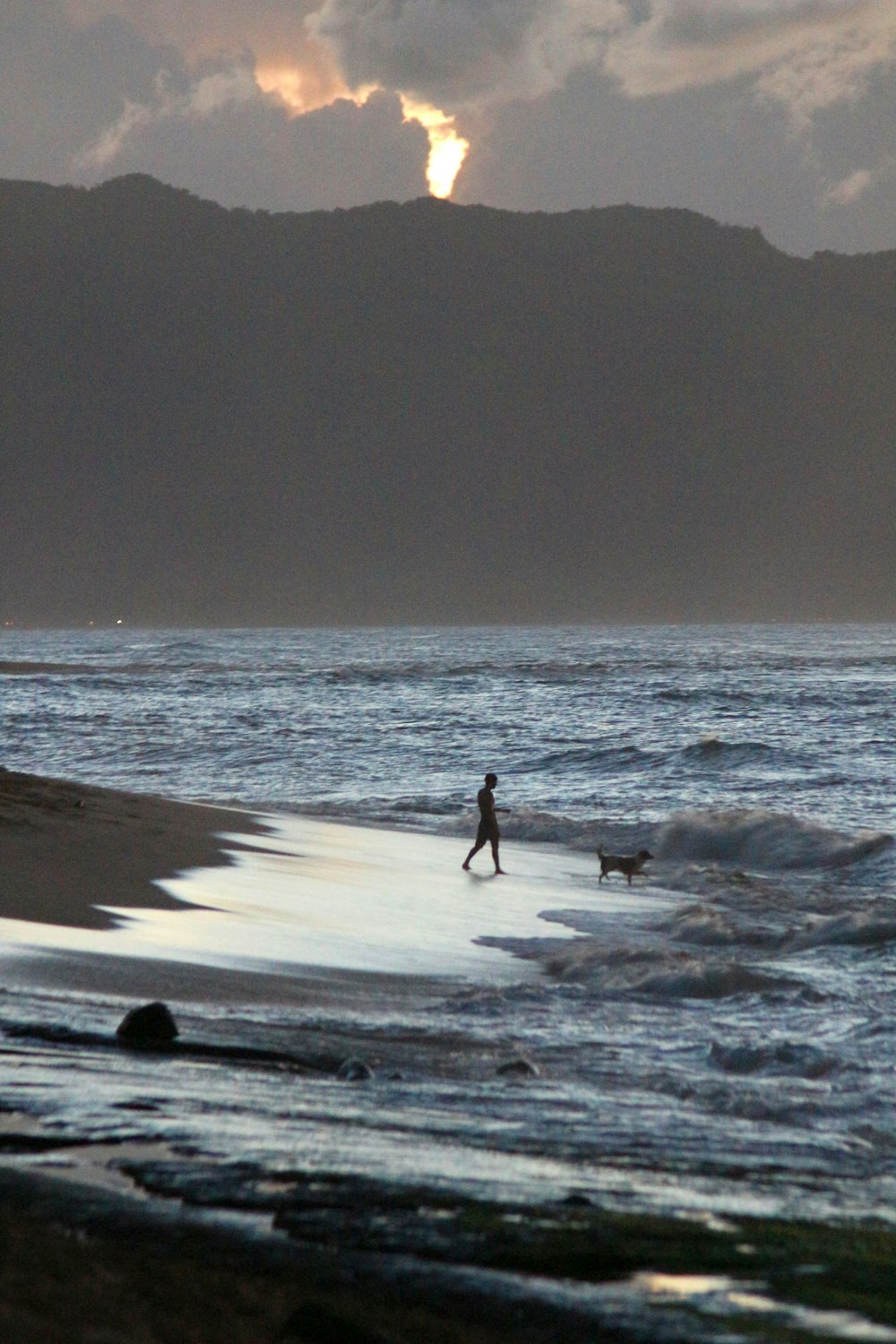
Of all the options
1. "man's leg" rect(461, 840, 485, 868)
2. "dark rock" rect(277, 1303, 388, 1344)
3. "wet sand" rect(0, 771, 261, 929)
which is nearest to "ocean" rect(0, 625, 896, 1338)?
"man's leg" rect(461, 840, 485, 868)

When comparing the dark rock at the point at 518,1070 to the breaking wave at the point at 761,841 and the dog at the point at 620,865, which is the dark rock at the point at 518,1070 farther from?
the breaking wave at the point at 761,841

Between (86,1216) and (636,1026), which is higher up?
(86,1216)

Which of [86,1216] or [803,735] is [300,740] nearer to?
[803,735]

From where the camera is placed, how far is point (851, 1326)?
330cm

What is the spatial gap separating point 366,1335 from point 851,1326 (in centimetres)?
118

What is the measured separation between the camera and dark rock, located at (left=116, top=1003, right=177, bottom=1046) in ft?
19.1

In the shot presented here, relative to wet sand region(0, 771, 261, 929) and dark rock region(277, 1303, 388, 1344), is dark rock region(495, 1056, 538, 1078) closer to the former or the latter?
dark rock region(277, 1303, 388, 1344)

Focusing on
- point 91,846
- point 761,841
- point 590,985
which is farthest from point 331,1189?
point 761,841

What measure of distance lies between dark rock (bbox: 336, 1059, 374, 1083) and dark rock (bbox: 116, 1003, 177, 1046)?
2.38 feet

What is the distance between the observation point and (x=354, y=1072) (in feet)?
19.0

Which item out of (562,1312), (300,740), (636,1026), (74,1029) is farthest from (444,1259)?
(300,740)

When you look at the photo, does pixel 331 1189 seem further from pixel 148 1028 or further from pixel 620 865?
pixel 620 865

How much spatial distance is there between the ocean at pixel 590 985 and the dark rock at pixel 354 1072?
4.7 inches

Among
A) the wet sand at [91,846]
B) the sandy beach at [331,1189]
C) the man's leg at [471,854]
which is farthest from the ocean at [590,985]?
the wet sand at [91,846]
